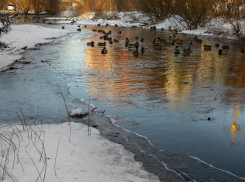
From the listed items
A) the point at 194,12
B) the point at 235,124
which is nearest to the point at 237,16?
the point at 194,12

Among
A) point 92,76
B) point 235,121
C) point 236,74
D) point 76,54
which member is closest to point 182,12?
point 76,54

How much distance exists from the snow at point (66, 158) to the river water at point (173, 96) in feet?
2.94

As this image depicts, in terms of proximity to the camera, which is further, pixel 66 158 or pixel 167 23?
pixel 167 23

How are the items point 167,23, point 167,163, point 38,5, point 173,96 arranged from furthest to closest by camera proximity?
point 38,5
point 167,23
point 173,96
point 167,163

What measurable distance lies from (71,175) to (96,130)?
1.67m

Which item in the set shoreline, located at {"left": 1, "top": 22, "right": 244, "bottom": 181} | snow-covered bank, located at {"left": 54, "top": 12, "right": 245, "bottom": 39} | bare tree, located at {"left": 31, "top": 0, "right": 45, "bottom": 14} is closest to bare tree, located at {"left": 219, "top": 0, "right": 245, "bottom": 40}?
snow-covered bank, located at {"left": 54, "top": 12, "right": 245, "bottom": 39}

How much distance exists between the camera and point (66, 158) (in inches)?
131

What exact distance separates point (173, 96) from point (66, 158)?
3964 millimetres

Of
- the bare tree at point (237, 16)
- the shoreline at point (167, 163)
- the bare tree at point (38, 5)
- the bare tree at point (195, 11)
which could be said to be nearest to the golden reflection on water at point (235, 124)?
the shoreline at point (167, 163)

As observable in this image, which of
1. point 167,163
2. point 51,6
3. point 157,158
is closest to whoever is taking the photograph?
point 167,163

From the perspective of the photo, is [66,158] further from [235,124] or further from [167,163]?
[235,124]

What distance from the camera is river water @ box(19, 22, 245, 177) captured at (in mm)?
4215

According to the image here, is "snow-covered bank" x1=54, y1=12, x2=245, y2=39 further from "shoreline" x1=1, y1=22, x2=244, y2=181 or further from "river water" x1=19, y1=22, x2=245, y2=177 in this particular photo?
"shoreline" x1=1, y1=22, x2=244, y2=181

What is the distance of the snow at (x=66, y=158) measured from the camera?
2.91 meters
